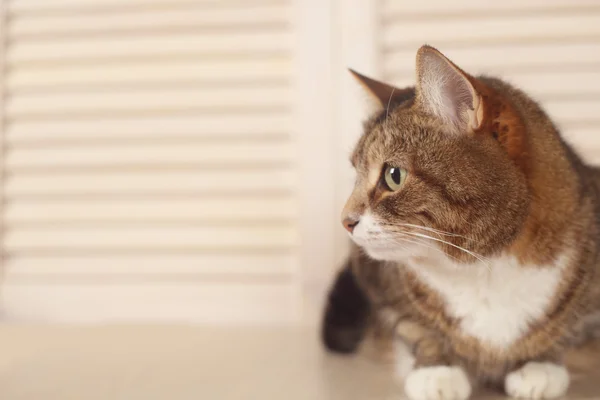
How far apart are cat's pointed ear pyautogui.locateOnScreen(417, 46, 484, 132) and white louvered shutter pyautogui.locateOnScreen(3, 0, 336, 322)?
0.63 meters

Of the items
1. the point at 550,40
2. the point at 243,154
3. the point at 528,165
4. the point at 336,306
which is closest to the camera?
the point at 528,165

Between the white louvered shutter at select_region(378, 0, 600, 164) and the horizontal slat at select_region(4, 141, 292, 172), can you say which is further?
the horizontal slat at select_region(4, 141, 292, 172)

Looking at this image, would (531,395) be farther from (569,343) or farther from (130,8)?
(130,8)

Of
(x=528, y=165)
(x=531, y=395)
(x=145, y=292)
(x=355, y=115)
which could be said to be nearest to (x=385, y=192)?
(x=528, y=165)

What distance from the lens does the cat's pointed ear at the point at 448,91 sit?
708 mm

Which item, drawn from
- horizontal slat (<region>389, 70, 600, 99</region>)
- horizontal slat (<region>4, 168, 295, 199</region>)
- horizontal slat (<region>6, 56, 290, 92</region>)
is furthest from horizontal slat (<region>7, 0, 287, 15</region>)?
horizontal slat (<region>389, 70, 600, 99</region>)

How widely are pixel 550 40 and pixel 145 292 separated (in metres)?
1.15

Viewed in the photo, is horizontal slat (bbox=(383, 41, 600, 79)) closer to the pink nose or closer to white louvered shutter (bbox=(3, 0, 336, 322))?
white louvered shutter (bbox=(3, 0, 336, 322))

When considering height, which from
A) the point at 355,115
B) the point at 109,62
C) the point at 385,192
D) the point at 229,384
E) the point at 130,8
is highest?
the point at 130,8

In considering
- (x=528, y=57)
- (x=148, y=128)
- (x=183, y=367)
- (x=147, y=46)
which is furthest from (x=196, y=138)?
(x=528, y=57)

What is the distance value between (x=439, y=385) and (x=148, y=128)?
0.95 metres

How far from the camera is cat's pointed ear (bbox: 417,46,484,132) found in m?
0.71

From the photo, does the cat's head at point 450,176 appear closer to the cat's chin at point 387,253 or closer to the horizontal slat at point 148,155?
the cat's chin at point 387,253

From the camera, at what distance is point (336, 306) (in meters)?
1.08
